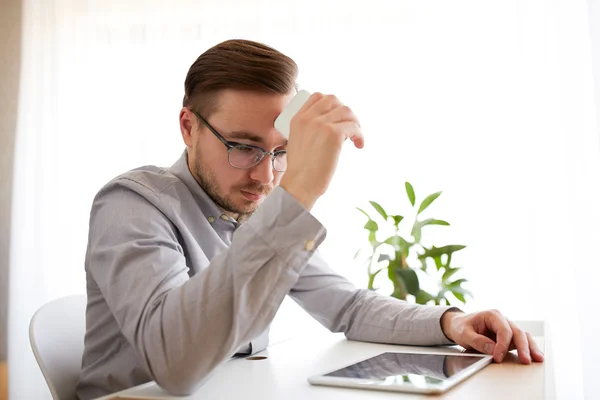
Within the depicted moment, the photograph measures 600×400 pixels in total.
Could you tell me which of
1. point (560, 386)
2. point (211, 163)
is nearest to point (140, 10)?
point (211, 163)

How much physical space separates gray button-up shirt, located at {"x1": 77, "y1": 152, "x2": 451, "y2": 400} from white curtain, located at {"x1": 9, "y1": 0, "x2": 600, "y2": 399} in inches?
63.8

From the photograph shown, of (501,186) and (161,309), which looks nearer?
(161,309)

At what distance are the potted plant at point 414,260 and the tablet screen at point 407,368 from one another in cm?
147

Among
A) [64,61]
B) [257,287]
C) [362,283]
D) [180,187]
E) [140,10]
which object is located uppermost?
[140,10]

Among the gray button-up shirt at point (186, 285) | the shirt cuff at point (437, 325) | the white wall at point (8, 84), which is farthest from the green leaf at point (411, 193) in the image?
the white wall at point (8, 84)

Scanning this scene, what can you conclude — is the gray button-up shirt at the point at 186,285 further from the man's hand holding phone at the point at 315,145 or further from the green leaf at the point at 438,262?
the green leaf at the point at 438,262

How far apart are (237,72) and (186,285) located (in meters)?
0.58

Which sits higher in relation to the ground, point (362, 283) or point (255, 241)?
point (255, 241)

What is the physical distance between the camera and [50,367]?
1264mm

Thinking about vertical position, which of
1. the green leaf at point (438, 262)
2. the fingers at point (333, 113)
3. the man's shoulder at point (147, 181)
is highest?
the fingers at point (333, 113)

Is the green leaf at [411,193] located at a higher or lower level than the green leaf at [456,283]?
higher

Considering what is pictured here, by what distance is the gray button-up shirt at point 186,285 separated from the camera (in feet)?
2.90

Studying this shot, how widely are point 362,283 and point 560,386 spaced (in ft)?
3.21

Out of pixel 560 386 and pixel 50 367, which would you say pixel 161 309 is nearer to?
pixel 50 367
